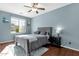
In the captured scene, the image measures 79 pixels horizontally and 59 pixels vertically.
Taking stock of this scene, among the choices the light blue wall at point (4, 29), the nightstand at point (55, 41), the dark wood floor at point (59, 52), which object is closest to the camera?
the light blue wall at point (4, 29)

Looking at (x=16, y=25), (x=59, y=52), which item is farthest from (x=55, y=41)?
(x=16, y=25)

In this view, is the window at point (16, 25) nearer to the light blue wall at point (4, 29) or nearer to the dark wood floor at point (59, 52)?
the light blue wall at point (4, 29)

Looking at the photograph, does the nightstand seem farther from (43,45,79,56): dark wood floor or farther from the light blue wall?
the light blue wall

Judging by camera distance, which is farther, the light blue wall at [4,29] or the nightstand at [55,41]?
the nightstand at [55,41]

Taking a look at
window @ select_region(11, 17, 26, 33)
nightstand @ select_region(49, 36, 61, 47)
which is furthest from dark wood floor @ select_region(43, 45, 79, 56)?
window @ select_region(11, 17, 26, 33)

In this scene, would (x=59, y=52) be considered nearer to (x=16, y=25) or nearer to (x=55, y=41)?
(x=55, y=41)

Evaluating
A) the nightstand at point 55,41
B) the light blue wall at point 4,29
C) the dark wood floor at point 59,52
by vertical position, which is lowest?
the dark wood floor at point 59,52

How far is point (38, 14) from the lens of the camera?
1530mm

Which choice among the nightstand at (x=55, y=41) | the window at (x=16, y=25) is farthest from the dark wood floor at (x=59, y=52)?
the window at (x=16, y=25)

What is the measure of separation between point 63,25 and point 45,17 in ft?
3.21

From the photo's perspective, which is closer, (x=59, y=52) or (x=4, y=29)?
(x=4, y=29)

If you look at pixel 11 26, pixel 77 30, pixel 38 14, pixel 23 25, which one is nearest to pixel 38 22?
pixel 38 14

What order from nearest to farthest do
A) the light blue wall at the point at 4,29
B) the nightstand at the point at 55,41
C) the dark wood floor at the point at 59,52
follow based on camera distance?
the light blue wall at the point at 4,29
the dark wood floor at the point at 59,52
the nightstand at the point at 55,41

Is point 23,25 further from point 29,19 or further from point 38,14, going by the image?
point 38,14
